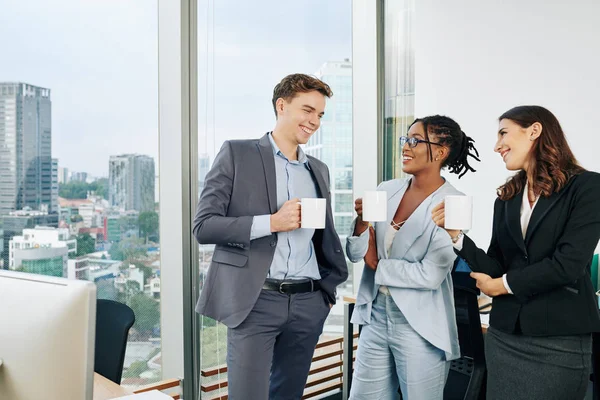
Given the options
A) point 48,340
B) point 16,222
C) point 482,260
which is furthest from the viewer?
Answer: point 16,222

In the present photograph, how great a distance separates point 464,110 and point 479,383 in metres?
1.86

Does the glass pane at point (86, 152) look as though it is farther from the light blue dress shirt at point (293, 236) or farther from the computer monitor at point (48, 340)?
the computer monitor at point (48, 340)

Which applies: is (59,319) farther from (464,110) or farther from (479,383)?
(464,110)

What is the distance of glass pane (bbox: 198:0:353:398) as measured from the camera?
268cm

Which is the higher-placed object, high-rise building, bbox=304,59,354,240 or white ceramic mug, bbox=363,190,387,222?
high-rise building, bbox=304,59,354,240

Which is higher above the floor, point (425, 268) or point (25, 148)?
point (25, 148)

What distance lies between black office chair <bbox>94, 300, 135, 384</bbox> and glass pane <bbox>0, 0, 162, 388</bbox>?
2.54 ft

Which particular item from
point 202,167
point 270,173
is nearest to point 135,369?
point 202,167

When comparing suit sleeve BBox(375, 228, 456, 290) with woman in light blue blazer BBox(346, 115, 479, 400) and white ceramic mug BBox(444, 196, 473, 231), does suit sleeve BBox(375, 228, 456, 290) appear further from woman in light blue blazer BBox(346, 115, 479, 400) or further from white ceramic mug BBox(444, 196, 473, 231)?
white ceramic mug BBox(444, 196, 473, 231)

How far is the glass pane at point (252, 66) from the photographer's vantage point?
268 cm

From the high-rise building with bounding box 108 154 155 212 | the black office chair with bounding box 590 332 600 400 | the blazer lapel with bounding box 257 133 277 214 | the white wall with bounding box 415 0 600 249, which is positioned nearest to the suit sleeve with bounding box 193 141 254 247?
the blazer lapel with bounding box 257 133 277 214

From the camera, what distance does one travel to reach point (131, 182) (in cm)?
256

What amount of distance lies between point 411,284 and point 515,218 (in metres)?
0.41

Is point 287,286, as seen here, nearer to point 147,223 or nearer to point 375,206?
point 375,206
